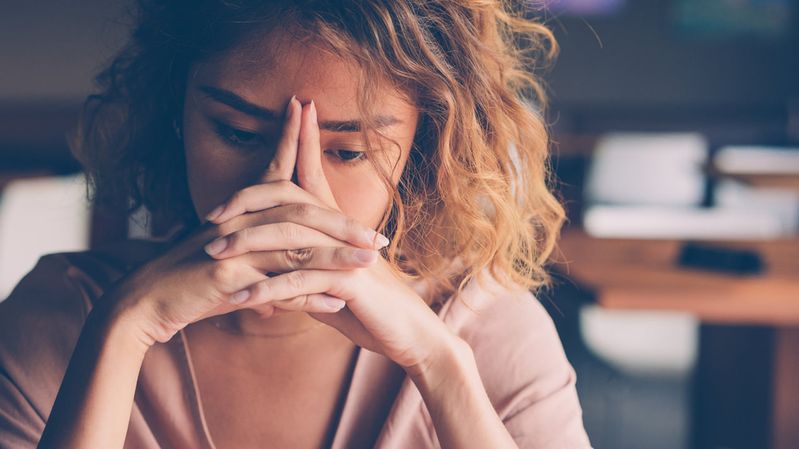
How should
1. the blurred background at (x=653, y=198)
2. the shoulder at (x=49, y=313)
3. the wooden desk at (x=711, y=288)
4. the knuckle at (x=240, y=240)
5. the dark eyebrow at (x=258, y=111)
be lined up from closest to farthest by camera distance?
the knuckle at (x=240, y=240) < the dark eyebrow at (x=258, y=111) < the shoulder at (x=49, y=313) < the wooden desk at (x=711, y=288) < the blurred background at (x=653, y=198)

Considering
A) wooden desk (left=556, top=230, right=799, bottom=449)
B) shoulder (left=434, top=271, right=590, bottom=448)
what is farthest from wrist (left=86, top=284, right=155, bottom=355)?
wooden desk (left=556, top=230, right=799, bottom=449)

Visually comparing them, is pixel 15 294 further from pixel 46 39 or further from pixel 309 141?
pixel 46 39

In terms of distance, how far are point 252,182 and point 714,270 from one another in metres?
1.92

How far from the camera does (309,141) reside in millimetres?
1074

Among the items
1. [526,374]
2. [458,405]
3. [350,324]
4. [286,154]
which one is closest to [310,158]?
[286,154]

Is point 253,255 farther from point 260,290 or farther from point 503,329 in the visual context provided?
point 503,329

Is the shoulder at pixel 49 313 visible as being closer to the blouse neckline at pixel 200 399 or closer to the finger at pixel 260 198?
the blouse neckline at pixel 200 399

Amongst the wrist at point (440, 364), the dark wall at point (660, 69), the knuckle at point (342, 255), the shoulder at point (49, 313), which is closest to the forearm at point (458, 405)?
the wrist at point (440, 364)

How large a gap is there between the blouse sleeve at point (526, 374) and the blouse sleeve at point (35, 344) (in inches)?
23.9

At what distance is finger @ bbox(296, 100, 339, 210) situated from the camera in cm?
107

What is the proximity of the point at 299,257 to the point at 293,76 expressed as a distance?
25cm

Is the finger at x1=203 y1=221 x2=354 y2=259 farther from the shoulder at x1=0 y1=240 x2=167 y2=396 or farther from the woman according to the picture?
the shoulder at x1=0 y1=240 x2=167 y2=396

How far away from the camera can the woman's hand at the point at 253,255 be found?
1.02 m

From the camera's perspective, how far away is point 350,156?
115cm
